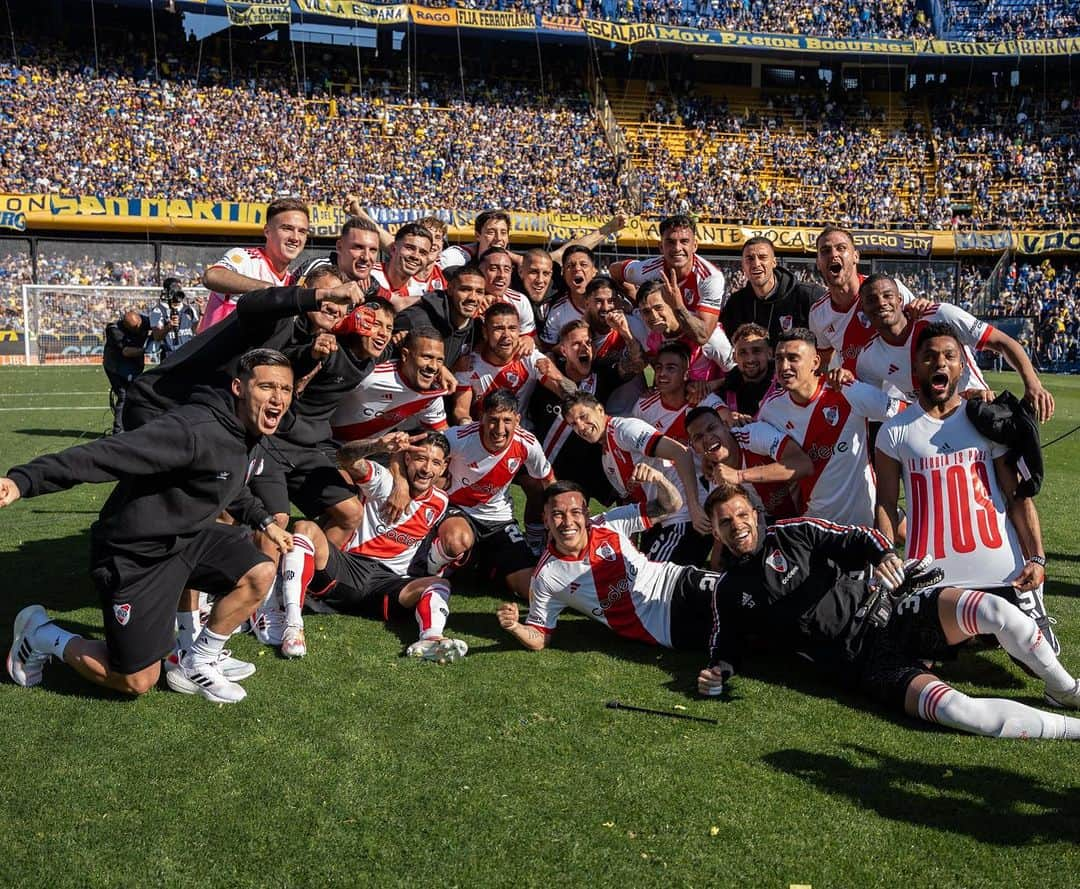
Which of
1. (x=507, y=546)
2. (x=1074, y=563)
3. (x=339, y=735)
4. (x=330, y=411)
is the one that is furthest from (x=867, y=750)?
(x=1074, y=563)

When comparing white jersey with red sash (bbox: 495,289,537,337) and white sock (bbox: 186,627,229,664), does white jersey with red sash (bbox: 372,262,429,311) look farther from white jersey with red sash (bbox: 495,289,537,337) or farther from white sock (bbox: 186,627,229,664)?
white sock (bbox: 186,627,229,664)

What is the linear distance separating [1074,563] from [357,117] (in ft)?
109

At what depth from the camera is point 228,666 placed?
5.14 metres

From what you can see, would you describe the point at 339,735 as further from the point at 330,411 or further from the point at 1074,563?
the point at 1074,563

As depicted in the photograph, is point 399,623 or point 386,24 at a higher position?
point 386,24

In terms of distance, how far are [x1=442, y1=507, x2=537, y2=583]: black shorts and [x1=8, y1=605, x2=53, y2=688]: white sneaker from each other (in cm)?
255

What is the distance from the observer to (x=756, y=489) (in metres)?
6.71

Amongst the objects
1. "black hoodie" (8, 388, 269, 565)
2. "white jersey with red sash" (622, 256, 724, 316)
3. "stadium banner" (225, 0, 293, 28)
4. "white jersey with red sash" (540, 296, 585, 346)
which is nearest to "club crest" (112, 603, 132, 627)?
"black hoodie" (8, 388, 269, 565)

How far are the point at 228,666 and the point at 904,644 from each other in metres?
3.36

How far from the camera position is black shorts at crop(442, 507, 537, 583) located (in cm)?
673

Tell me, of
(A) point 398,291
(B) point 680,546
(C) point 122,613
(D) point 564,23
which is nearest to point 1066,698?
(B) point 680,546

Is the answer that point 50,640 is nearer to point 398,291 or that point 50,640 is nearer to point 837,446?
point 398,291

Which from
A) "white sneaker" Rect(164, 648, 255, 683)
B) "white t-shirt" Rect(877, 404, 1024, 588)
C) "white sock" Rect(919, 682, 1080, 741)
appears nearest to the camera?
"white sock" Rect(919, 682, 1080, 741)

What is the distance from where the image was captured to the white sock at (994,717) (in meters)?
4.30
